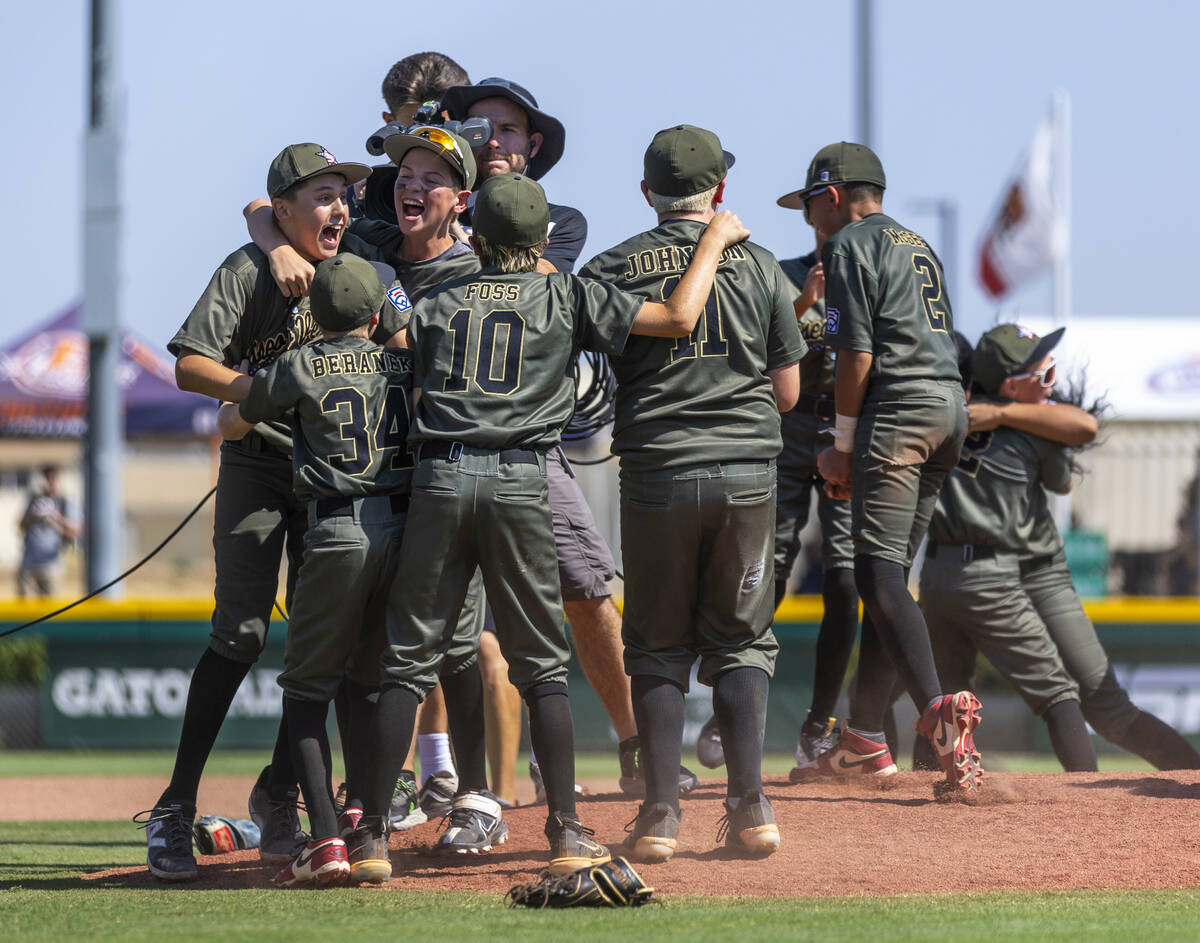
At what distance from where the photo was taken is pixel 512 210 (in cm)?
467

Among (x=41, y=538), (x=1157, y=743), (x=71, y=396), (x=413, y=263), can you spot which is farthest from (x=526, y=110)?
(x=71, y=396)

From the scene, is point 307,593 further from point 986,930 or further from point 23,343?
point 23,343

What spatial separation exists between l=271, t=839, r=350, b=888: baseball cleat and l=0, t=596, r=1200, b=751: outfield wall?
7768 millimetres

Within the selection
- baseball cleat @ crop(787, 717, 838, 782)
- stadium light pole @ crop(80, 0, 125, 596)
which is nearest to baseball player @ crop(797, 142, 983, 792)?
baseball cleat @ crop(787, 717, 838, 782)

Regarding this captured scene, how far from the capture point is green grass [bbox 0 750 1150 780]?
1130cm

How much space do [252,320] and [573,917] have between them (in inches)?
91.0

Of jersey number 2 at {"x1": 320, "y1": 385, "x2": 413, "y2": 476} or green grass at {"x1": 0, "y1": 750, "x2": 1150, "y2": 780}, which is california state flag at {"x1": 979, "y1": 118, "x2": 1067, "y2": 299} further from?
jersey number 2 at {"x1": 320, "y1": 385, "x2": 413, "y2": 476}

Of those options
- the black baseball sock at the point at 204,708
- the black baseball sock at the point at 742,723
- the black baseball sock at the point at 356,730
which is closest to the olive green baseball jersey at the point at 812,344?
the black baseball sock at the point at 742,723

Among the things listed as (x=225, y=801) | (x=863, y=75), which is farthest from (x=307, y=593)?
(x=863, y=75)

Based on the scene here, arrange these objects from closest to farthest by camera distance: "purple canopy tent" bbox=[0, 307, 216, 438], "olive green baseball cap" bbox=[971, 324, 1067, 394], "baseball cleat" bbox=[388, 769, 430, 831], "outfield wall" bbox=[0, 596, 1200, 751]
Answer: "baseball cleat" bbox=[388, 769, 430, 831]
"olive green baseball cap" bbox=[971, 324, 1067, 394]
"outfield wall" bbox=[0, 596, 1200, 751]
"purple canopy tent" bbox=[0, 307, 216, 438]

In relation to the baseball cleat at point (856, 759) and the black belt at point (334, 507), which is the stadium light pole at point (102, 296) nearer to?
the baseball cleat at point (856, 759)

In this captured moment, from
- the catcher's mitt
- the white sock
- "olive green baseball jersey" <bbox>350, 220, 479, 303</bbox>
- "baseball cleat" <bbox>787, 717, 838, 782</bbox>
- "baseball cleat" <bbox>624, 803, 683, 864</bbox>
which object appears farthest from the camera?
"baseball cleat" <bbox>787, 717, 838, 782</bbox>

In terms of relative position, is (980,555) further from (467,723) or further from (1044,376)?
(467,723)

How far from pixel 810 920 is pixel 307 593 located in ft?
5.86
